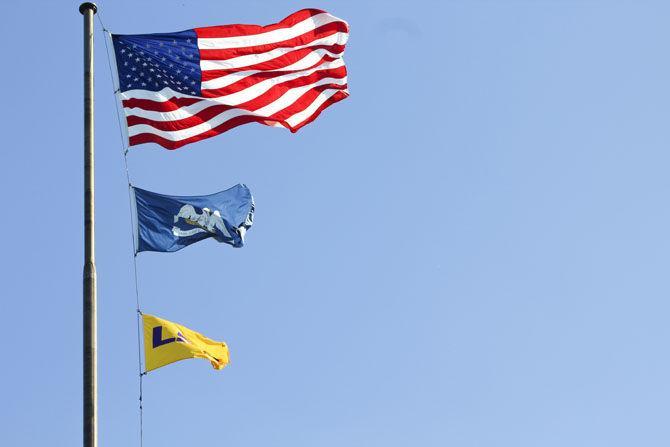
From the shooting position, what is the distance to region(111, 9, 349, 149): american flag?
26344 mm

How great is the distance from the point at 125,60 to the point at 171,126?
1690 mm

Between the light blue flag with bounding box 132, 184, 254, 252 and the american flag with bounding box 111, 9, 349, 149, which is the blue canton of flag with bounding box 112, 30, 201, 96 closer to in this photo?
the american flag with bounding box 111, 9, 349, 149

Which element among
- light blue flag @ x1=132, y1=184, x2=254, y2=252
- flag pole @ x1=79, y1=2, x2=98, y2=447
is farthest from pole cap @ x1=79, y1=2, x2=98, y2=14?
light blue flag @ x1=132, y1=184, x2=254, y2=252

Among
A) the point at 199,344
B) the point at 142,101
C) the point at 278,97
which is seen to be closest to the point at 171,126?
the point at 142,101

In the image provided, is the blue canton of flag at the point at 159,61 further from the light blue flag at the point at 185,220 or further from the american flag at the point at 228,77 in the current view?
the light blue flag at the point at 185,220

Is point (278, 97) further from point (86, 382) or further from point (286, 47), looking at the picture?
point (86, 382)

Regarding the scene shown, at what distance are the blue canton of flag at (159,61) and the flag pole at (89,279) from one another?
3.02 metres

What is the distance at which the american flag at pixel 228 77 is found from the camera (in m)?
26.3

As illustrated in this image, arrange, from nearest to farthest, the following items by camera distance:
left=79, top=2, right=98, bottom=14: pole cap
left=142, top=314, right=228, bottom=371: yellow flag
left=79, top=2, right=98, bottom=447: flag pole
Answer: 1. left=79, top=2, right=98, bottom=447: flag pole
2. left=79, top=2, right=98, bottom=14: pole cap
3. left=142, top=314, right=228, bottom=371: yellow flag

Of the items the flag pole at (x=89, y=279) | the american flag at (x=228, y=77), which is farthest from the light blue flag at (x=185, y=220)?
the flag pole at (x=89, y=279)

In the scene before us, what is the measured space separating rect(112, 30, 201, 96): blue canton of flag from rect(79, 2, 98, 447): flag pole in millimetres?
3017

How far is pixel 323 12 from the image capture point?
31719 millimetres

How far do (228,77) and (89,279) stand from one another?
929cm

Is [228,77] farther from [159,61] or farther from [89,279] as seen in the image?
[89,279]
